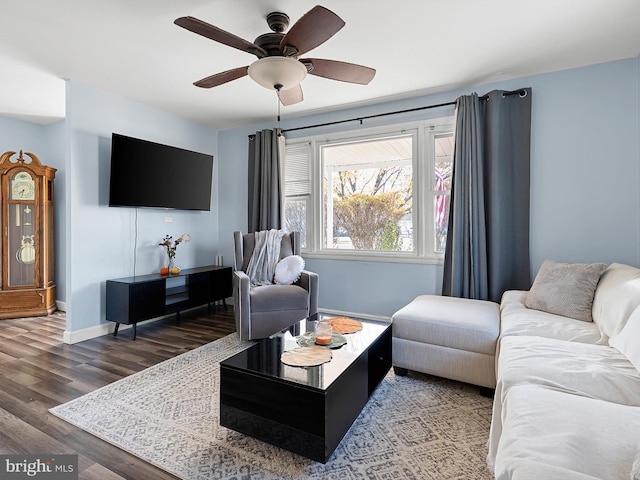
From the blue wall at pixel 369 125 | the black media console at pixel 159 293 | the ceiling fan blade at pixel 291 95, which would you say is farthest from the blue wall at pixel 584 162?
the black media console at pixel 159 293

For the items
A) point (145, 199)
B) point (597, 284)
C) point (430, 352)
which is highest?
point (145, 199)

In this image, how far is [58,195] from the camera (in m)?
4.48

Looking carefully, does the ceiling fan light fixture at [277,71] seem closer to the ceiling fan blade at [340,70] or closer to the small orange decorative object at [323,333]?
the ceiling fan blade at [340,70]

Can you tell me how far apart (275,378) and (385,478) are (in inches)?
25.4

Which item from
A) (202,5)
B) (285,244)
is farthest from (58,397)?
(202,5)

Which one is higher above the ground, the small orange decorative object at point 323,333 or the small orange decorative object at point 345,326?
the small orange decorative object at point 323,333

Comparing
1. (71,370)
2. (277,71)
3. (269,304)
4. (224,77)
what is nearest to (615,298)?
(277,71)

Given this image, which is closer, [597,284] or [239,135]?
[597,284]

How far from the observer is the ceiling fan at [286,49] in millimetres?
1731

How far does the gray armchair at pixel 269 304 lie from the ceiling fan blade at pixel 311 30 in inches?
75.4

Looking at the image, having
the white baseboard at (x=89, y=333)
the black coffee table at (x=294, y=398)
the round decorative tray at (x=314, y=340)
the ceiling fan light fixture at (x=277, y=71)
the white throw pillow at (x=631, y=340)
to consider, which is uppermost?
the ceiling fan light fixture at (x=277, y=71)

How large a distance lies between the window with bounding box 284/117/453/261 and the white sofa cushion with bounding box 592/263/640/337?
1.42 metres

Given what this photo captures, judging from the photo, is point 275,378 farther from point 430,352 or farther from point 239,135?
point 239,135

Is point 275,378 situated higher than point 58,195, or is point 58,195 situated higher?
point 58,195
